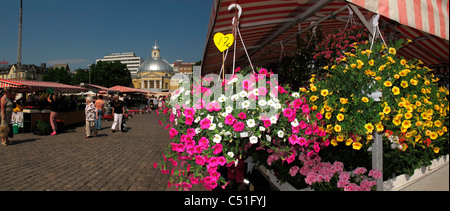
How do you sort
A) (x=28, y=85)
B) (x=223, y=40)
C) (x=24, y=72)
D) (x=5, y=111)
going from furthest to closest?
1. (x=24, y=72)
2. (x=28, y=85)
3. (x=5, y=111)
4. (x=223, y=40)

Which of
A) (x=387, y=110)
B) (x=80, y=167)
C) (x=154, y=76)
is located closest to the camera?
(x=387, y=110)

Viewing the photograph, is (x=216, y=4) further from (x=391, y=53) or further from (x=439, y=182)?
(x=439, y=182)

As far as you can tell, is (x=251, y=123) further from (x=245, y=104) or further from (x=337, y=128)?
(x=337, y=128)

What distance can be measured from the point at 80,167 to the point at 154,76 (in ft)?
388

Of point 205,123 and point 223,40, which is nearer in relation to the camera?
point 205,123

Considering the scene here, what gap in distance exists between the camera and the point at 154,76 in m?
119

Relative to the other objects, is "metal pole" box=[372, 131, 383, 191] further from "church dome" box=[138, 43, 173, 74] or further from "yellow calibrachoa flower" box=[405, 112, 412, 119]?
"church dome" box=[138, 43, 173, 74]

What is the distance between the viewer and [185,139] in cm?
189

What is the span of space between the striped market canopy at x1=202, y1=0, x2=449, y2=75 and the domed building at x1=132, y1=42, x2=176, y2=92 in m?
113

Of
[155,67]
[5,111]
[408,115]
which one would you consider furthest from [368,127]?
[155,67]

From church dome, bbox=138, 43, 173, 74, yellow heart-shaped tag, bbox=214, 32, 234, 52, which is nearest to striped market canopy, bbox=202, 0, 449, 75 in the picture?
yellow heart-shaped tag, bbox=214, 32, 234, 52

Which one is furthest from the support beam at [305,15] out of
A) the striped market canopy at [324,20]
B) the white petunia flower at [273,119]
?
the white petunia flower at [273,119]

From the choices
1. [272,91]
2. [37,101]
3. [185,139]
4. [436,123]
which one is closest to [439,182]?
[436,123]
